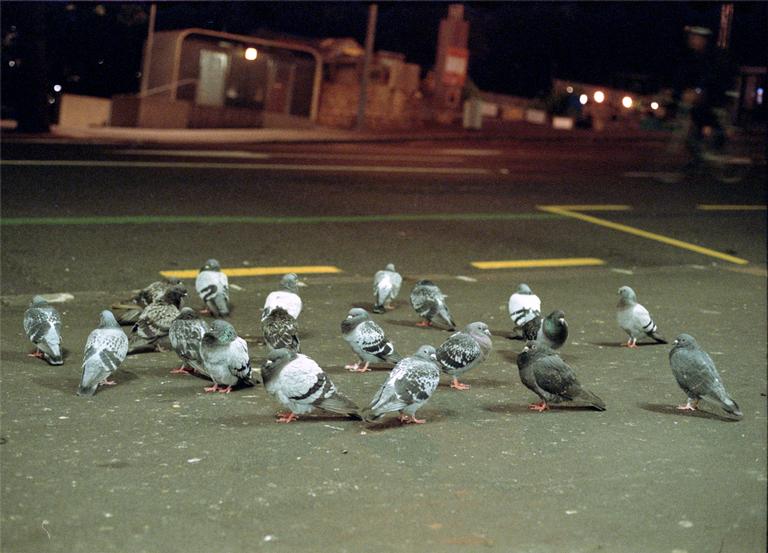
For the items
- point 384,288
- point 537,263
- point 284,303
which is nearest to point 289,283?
point 284,303

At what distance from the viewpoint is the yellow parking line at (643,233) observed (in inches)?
523

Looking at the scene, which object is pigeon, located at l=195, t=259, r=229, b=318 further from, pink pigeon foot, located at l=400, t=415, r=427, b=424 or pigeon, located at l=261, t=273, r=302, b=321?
pink pigeon foot, located at l=400, t=415, r=427, b=424

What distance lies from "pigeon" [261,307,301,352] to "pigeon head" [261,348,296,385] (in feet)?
2.95

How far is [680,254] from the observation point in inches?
517

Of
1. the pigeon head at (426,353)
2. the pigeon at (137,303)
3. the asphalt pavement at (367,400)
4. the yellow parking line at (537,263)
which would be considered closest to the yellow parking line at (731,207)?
the asphalt pavement at (367,400)

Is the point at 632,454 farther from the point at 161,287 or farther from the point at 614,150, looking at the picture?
the point at 614,150

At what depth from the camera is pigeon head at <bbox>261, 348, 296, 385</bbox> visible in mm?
5832

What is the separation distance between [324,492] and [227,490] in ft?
1.45

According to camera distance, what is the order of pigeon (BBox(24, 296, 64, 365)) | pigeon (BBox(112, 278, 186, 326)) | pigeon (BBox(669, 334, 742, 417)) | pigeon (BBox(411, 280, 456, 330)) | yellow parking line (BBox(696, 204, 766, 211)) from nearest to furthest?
1. pigeon (BBox(669, 334, 742, 417))
2. pigeon (BBox(24, 296, 64, 365))
3. pigeon (BBox(112, 278, 186, 326))
4. pigeon (BBox(411, 280, 456, 330))
5. yellow parking line (BBox(696, 204, 766, 211))

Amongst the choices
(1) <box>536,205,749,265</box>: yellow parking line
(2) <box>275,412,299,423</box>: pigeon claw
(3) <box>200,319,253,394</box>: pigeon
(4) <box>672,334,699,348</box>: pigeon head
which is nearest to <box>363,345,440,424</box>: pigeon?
(2) <box>275,412,299,423</box>: pigeon claw

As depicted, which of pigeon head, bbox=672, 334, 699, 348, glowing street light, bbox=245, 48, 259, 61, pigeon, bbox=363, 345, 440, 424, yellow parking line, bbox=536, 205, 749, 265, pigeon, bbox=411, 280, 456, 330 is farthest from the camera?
glowing street light, bbox=245, 48, 259, 61

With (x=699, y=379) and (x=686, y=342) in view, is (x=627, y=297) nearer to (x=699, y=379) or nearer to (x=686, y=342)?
(x=686, y=342)

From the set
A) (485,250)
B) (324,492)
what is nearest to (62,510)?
(324,492)

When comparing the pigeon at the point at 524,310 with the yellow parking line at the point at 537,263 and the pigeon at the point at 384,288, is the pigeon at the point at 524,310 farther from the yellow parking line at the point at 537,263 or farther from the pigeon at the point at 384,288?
the yellow parking line at the point at 537,263
